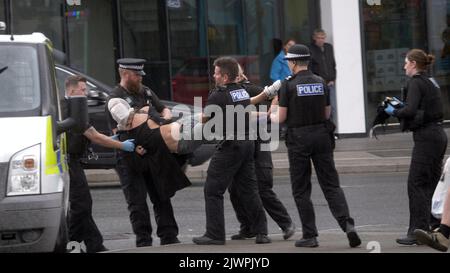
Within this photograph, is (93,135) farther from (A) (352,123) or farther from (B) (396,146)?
(A) (352,123)

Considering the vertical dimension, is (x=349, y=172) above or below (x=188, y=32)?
below

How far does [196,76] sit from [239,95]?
41.2 feet

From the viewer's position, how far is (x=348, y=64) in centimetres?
2177

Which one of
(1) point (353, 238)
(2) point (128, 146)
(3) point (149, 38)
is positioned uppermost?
(3) point (149, 38)

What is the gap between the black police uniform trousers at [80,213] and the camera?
10.5 m

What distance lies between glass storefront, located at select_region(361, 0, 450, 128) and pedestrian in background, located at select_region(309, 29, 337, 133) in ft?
5.76

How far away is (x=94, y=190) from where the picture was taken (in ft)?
53.1

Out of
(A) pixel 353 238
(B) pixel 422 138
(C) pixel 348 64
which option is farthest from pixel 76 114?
(C) pixel 348 64

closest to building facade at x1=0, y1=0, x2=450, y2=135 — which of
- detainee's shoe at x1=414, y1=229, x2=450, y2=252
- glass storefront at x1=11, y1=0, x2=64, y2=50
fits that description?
glass storefront at x1=11, y1=0, x2=64, y2=50

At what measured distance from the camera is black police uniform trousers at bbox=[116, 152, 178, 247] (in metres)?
10.4

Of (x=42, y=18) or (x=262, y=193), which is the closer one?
(x=262, y=193)

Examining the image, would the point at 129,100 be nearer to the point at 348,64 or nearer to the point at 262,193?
the point at 262,193

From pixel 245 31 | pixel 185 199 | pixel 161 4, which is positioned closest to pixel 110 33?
pixel 161 4
